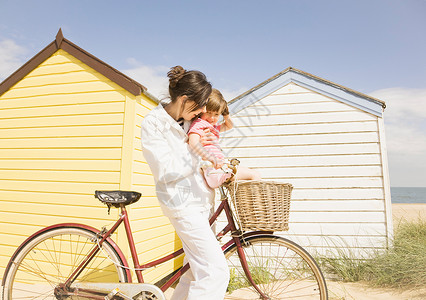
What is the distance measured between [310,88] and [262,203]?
159 inches

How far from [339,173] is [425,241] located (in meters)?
1.83

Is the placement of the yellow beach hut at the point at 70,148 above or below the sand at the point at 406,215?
above

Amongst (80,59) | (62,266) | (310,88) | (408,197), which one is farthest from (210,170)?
(408,197)

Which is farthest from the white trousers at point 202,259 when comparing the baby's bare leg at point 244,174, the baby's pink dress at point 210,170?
the baby's bare leg at point 244,174

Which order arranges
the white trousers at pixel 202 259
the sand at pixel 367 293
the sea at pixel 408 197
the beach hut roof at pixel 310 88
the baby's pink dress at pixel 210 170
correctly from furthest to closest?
the sea at pixel 408 197 → the beach hut roof at pixel 310 88 → the sand at pixel 367 293 → the baby's pink dress at pixel 210 170 → the white trousers at pixel 202 259

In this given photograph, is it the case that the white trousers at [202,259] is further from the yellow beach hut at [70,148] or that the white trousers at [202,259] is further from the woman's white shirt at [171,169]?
the yellow beach hut at [70,148]

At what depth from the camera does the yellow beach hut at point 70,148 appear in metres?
4.02

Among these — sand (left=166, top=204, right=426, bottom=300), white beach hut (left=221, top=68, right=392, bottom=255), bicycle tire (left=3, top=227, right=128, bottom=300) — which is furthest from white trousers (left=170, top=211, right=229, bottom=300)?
white beach hut (left=221, top=68, right=392, bottom=255)

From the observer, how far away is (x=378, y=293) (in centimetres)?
384

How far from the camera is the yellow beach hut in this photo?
402 cm

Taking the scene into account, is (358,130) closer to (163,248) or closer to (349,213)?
(349,213)

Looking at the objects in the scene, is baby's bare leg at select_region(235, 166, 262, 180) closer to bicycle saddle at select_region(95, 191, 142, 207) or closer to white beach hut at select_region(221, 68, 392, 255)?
bicycle saddle at select_region(95, 191, 142, 207)

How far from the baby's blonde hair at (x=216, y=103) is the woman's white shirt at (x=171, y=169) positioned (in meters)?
0.44

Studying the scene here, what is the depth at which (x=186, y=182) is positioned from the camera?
1963mm
